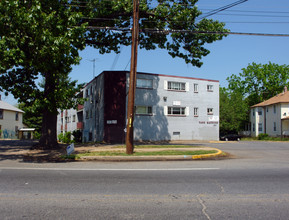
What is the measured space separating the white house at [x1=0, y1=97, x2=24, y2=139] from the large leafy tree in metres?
37.5

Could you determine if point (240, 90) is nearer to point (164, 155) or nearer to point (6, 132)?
point (6, 132)

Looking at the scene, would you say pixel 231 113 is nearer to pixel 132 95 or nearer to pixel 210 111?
pixel 210 111

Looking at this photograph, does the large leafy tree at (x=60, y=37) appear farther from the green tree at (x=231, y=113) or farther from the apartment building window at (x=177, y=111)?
the green tree at (x=231, y=113)

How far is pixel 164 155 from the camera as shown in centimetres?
1278

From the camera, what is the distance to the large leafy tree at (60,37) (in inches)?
412

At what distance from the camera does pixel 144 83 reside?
101ft

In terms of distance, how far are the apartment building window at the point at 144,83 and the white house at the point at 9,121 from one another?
101 feet

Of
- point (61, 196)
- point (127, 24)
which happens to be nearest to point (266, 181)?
point (61, 196)

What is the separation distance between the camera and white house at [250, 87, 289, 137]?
148 feet

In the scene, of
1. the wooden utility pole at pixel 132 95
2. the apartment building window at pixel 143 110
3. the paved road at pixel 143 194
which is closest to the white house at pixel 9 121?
the apartment building window at pixel 143 110

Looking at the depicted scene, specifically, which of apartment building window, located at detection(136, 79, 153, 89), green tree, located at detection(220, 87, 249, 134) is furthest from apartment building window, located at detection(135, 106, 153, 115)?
green tree, located at detection(220, 87, 249, 134)

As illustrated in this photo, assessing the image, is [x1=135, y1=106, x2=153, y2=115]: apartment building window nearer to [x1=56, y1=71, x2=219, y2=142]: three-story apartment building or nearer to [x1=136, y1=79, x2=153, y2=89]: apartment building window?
[x1=56, y1=71, x2=219, y2=142]: three-story apartment building

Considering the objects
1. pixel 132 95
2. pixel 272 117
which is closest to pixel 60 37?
pixel 132 95

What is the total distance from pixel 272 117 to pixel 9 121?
48411 mm
